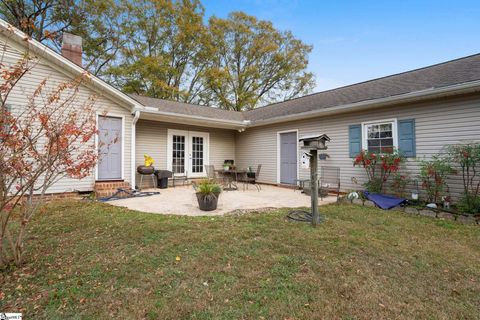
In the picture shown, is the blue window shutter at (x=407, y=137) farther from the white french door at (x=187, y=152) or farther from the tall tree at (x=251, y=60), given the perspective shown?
the tall tree at (x=251, y=60)

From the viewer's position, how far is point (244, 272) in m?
2.36

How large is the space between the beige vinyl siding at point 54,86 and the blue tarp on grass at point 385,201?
6.44 m

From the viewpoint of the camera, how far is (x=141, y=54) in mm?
16703

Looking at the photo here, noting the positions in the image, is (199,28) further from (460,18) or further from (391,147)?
(391,147)

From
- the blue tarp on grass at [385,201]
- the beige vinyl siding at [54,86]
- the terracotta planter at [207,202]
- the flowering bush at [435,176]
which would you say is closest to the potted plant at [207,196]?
the terracotta planter at [207,202]

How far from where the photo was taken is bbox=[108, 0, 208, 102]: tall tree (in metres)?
16.2

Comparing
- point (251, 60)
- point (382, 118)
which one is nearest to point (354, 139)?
point (382, 118)

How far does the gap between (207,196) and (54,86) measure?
513 cm

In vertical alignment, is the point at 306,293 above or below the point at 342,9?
below

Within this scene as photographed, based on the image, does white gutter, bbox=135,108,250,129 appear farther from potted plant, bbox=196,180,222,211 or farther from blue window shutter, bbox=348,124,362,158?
blue window shutter, bbox=348,124,362,158

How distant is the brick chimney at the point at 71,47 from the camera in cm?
725

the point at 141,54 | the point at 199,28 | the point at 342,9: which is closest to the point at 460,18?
the point at 342,9

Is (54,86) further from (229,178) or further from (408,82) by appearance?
(408,82)

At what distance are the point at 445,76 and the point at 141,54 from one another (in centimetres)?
1713
